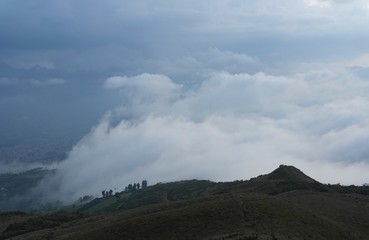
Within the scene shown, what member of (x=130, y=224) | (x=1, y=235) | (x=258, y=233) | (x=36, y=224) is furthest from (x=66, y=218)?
(x=258, y=233)

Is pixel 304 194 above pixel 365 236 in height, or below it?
above

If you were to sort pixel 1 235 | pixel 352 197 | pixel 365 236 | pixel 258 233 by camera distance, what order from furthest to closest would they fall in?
1. pixel 1 235
2. pixel 352 197
3. pixel 365 236
4. pixel 258 233

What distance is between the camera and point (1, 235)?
377 feet

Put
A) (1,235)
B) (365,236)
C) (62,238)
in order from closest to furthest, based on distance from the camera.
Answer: (365,236) < (62,238) < (1,235)

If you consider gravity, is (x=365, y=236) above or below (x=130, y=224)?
below

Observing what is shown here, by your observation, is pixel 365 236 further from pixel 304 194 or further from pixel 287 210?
pixel 304 194

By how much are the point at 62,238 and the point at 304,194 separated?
5360 centimetres

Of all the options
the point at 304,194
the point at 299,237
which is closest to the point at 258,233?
the point at 299,237

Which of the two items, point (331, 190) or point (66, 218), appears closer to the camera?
point (331, 190)

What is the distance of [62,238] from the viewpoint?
80562mm

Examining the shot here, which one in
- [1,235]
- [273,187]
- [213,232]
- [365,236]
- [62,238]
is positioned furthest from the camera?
[273,187]

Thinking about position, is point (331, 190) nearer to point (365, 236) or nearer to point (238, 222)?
point (365, 236)

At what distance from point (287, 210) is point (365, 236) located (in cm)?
1236

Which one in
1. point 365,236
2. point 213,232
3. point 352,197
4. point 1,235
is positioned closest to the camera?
point 213,232
